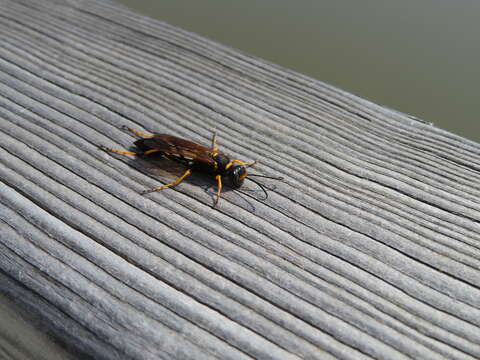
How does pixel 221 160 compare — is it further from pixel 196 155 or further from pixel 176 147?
pixel 176 147

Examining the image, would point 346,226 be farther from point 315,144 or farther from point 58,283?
point 58,283

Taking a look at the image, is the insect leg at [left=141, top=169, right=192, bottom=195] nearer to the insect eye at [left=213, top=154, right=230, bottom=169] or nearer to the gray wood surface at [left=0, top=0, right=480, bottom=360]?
the gray wood surface at [left=0, top=0, right=480, bottom=360]

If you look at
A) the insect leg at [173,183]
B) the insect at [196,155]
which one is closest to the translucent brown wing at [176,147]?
the insect at [196,155]

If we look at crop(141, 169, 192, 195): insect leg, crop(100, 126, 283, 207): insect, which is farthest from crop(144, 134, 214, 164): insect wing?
crop(141, 169, 192, 195): insect leg

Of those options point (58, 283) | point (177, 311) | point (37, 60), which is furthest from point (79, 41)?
point (177, 311)

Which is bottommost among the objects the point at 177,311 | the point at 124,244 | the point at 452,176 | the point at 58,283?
the point at 58,283

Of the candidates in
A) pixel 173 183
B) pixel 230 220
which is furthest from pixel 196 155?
pixel 230 220
